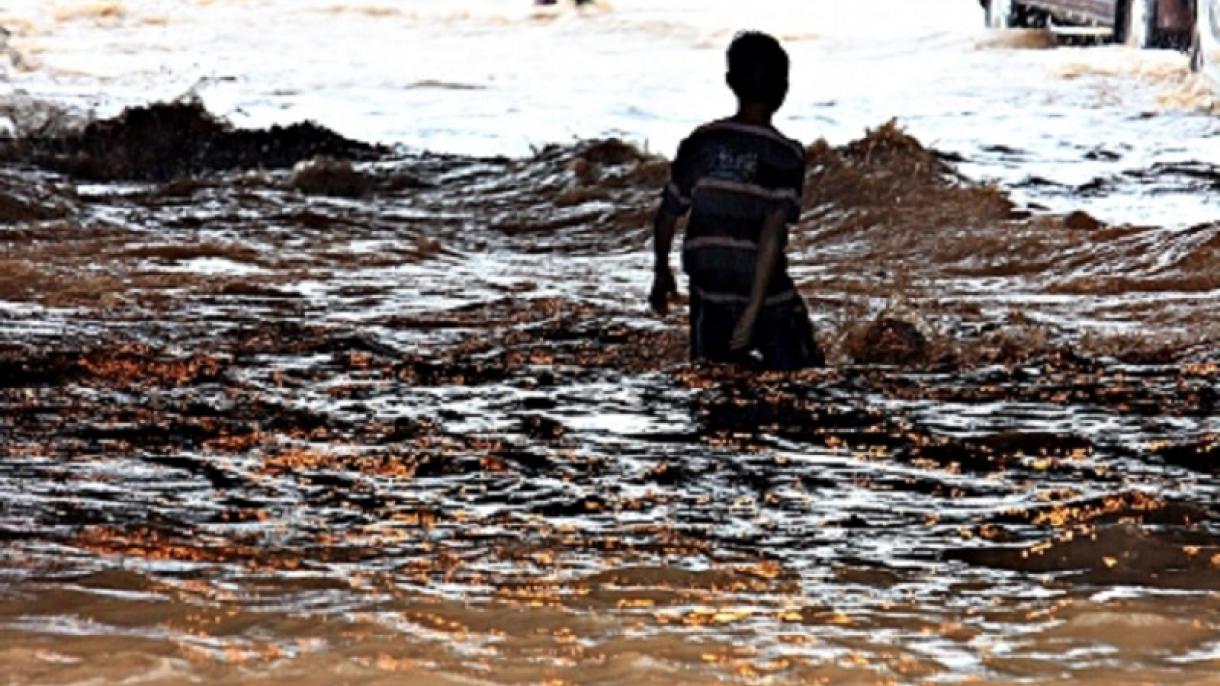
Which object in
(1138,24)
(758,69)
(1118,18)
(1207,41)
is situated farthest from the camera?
(1118,18)

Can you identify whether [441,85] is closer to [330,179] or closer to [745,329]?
[330,179]

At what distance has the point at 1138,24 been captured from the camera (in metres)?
28.7

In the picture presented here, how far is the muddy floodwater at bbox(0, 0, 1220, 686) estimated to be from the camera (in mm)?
4227

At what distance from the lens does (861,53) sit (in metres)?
31.5

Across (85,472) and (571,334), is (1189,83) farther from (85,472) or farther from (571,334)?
(85,472)

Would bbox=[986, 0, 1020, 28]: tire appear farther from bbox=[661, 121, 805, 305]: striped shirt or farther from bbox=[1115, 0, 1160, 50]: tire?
bbox=[661, 121, 805, 305]: striped shirt

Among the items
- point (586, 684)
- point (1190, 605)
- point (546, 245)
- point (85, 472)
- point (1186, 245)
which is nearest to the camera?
point (586, 684)

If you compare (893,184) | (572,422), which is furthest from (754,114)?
(893,184)

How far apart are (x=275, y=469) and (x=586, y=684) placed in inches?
98.9

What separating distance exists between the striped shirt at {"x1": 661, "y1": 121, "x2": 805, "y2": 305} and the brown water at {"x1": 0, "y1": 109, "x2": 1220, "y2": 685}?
1.47 feet

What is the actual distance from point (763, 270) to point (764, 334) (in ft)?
0.97

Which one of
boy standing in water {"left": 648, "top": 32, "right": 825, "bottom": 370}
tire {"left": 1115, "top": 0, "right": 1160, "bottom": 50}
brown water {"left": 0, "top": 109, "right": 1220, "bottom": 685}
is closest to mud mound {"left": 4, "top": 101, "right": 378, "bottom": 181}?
brown water {"left": 0, "top": 109, "right": 1220, "bottom": 685}

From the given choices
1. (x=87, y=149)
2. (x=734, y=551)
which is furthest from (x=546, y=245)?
(x=734, y=551)

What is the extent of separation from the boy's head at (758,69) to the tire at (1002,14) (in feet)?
92.6
